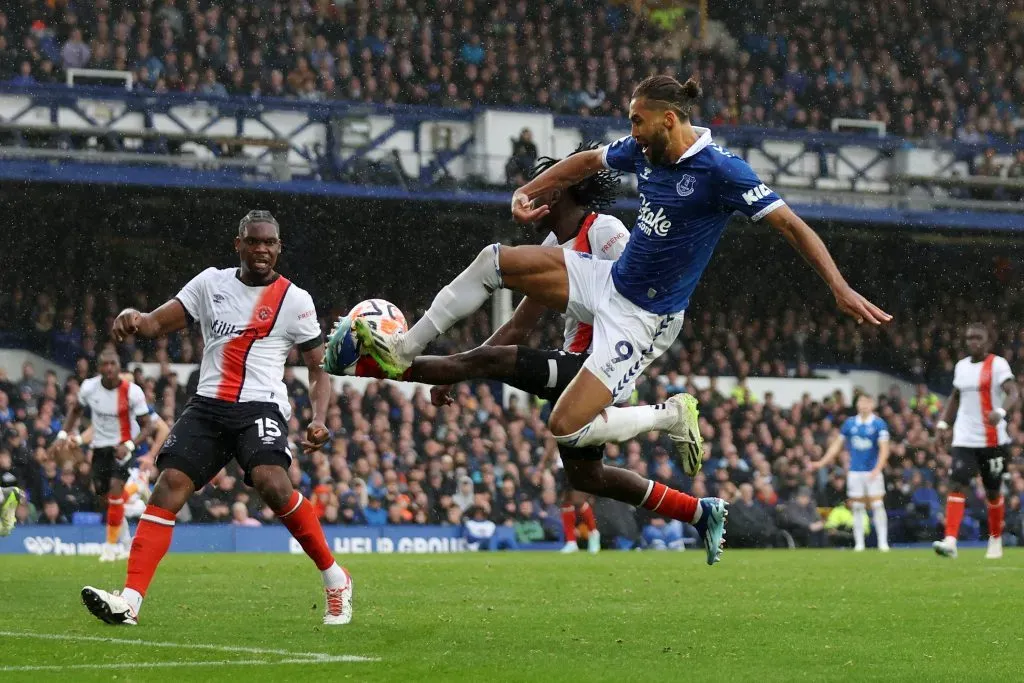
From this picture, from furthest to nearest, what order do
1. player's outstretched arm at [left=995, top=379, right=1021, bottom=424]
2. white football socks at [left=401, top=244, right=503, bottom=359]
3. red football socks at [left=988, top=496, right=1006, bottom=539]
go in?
red football socks at [left=988, top=496, right=1006, bottom=539] → player's outstretched arm at [left=995, top=379, right=1021, bottom=424] → white football socks at [left=401, top=244, right=503, bottom=359]

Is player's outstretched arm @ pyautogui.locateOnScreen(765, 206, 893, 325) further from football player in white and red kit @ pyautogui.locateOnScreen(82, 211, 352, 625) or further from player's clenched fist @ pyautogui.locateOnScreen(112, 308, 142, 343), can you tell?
player's clenched fist @ pyautogui.locateOnScreen(112, 308, 142, 343)

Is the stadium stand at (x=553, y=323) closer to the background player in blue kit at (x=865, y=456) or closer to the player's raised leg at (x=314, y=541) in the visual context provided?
the background player in blue kit at (x=865, y=456)

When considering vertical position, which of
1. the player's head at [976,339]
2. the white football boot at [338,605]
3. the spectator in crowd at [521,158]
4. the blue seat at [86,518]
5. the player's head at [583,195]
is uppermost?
the spectator in crowd at [521,158]

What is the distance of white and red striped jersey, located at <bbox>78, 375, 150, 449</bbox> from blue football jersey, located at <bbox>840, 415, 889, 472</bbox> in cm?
989

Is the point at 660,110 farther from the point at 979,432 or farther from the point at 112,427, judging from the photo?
the point at 979,432

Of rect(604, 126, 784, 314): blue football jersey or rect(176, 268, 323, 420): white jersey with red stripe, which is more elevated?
rect(604, 126, 784, 314): blue football jersey

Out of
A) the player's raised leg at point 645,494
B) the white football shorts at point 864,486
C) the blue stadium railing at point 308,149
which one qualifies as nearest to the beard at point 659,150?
the player's raised leg at point 645,494

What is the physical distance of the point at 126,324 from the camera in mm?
8523

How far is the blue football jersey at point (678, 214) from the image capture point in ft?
26.9

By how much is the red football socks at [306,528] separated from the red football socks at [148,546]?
0.63 m

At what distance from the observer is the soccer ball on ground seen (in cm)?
835

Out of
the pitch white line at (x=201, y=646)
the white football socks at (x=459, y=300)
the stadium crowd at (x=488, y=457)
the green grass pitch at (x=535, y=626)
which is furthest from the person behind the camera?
the stadium crowd at (x=488, y=457)

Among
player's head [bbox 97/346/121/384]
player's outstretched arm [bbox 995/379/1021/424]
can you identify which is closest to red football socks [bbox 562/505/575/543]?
player's outstretched arm [bbox 995/379/1021/424]

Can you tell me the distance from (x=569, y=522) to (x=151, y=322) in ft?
44.8
